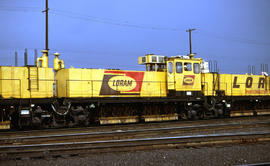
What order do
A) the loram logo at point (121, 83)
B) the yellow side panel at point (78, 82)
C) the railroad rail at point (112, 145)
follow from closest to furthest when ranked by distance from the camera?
the railroad rail at point (112, 145) < the yellow side panel at point (78, 82) < the loram logo at point (121, 83)

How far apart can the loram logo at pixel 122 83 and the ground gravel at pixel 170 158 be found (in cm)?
854

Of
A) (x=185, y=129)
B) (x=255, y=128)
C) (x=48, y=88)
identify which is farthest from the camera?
(x=48, y=88)

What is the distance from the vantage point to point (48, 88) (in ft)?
47.8

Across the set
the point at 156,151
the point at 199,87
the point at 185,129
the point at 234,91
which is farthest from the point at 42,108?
the point at 234,91

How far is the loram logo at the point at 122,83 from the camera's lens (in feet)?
51.4

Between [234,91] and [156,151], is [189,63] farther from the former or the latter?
[156,151]

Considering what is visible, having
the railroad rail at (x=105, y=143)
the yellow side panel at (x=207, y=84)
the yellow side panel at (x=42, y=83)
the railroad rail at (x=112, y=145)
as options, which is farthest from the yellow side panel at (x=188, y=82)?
the railroad rail at (x=112, y=145)

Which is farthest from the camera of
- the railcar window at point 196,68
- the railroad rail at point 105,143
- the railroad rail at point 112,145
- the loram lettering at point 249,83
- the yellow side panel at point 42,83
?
the loram lettering at point 249,83

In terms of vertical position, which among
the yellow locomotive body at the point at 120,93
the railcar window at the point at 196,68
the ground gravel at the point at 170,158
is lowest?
the ground gravel at the point at 170,158

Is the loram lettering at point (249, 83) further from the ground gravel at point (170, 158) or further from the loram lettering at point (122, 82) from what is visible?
the ground gravel at point (170, 158)

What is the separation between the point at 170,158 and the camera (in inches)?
267

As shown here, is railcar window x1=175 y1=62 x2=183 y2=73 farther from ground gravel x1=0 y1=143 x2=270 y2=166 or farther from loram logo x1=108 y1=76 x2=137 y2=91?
ground gravel x1=0 y1=143 x2=270 y2=166

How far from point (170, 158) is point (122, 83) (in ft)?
31.1

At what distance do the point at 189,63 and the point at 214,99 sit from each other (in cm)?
291
